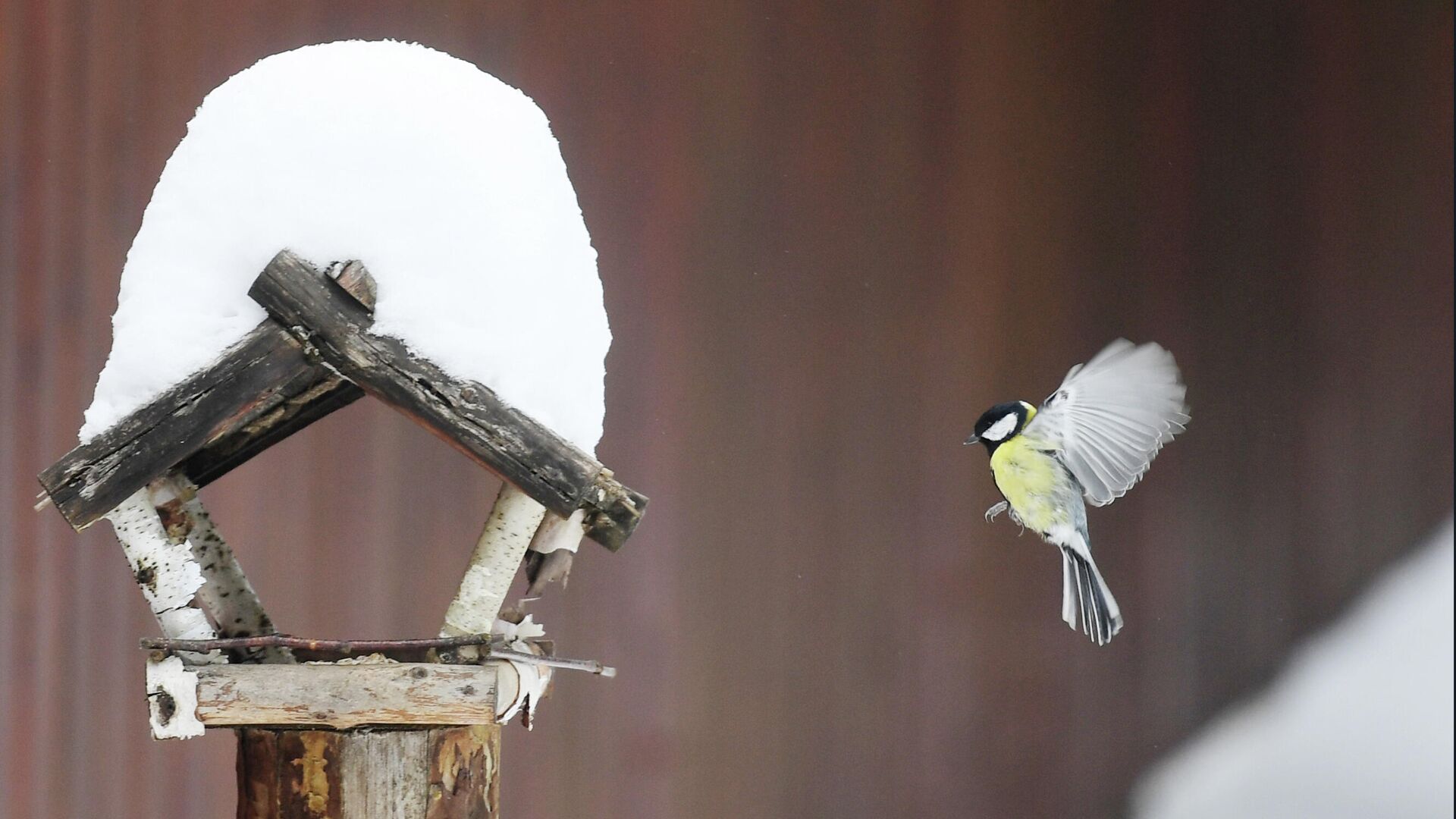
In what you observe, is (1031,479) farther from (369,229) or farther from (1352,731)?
(1352,731)

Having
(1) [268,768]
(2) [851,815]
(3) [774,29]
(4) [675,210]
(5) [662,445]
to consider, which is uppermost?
(3) [774,29]

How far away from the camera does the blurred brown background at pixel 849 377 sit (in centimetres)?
154

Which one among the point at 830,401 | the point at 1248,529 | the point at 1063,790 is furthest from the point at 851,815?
the point at 1248,529

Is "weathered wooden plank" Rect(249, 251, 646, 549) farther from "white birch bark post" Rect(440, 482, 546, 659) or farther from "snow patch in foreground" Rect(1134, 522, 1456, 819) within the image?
"snow patch in foreground" Rect(1134, 522, 1456, 819)

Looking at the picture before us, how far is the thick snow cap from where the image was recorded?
88 cm

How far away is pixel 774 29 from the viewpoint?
69.1 inches

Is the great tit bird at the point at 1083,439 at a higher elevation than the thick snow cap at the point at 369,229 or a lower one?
lower

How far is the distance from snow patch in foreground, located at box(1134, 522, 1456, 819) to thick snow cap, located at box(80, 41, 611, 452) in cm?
138

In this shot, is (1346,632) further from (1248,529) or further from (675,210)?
(675,210)

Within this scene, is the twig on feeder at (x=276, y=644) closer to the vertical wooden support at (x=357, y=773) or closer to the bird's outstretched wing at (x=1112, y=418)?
the vertical wooden support at (x=357, y=773)

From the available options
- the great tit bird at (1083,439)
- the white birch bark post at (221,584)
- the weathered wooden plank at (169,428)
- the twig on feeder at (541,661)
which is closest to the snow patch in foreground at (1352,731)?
the great tit bird at (1083,439)

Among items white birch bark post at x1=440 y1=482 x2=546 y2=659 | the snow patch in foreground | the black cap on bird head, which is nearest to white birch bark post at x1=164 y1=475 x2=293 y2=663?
white birch bark post at x1=440 y1=482 x2=546 y2=659

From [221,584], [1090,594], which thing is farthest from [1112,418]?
[221,584]

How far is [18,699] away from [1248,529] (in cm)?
167
